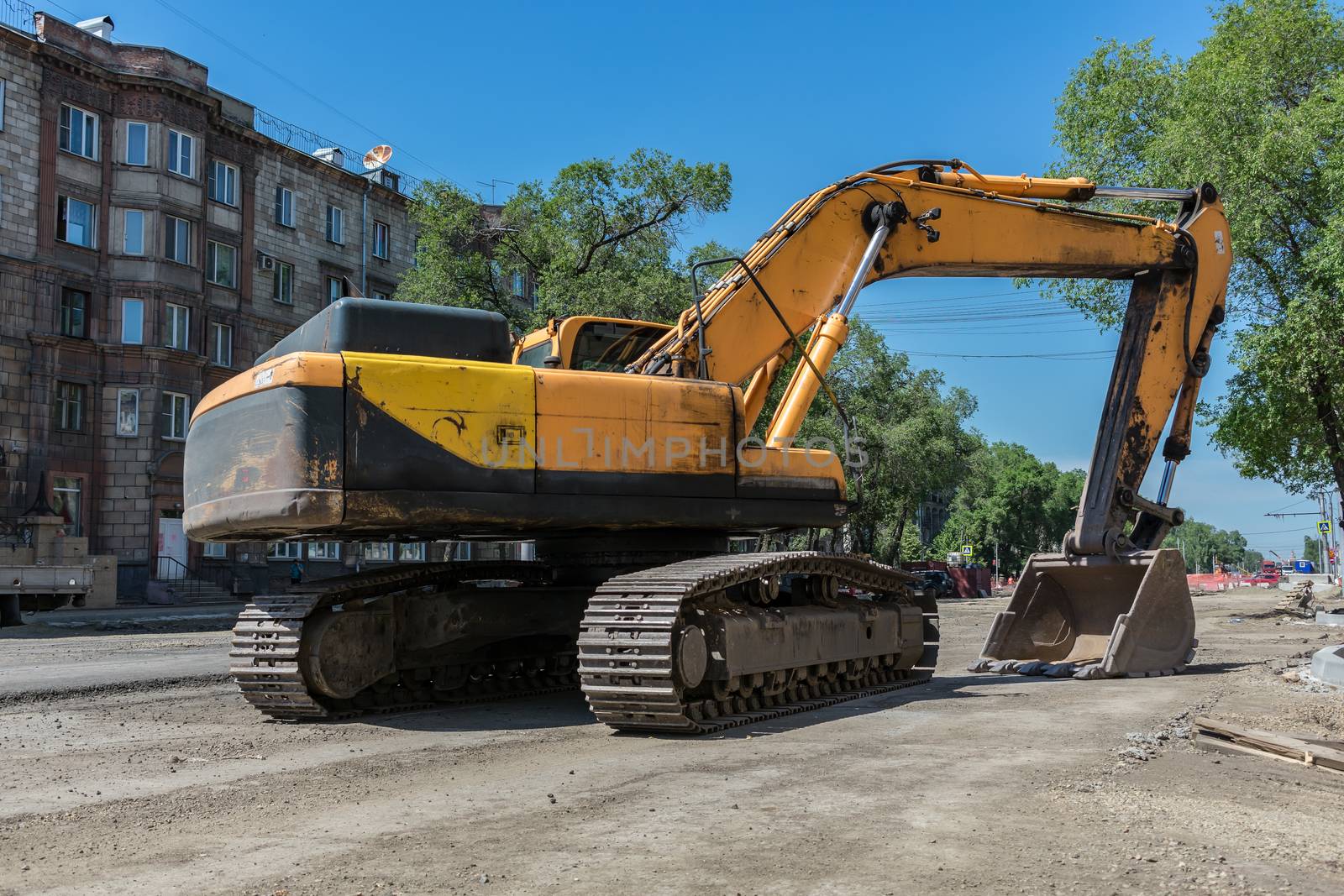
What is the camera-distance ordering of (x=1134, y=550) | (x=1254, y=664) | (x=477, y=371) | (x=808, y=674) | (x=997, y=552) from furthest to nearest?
(x=997, y=552), (x=1254, y=664), (x=1134, y=550), (x=808, y=674), (x=477, y=371)

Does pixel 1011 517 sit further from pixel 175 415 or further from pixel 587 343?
pixel 587 343

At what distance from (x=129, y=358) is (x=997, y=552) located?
2743 inches

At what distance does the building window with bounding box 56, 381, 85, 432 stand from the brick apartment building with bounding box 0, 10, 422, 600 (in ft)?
0.13

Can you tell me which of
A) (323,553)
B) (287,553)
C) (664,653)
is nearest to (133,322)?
(287,553)

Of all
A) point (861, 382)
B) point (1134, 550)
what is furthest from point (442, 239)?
point (1134, 550)

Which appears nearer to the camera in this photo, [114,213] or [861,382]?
[114,213]

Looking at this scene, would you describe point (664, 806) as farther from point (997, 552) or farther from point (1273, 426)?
point (997, 552)

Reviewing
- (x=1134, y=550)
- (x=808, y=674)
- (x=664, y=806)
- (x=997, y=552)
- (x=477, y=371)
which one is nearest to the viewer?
(x=664, y=806)

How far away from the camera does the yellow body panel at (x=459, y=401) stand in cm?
771

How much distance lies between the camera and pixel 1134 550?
12.2m

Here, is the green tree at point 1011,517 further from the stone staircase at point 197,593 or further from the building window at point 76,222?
the building window at point 76,222

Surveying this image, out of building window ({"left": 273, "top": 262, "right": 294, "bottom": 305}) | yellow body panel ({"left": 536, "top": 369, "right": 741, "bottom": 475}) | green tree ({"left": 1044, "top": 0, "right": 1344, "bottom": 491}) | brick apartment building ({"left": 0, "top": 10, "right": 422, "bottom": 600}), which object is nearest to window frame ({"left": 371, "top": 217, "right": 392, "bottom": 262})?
building window ({"left": 273, "top": 262, "right": 294, "bottom": 305})

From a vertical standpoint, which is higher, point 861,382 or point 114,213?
point 114,213

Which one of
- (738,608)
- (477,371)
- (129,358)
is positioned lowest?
(738,608)
